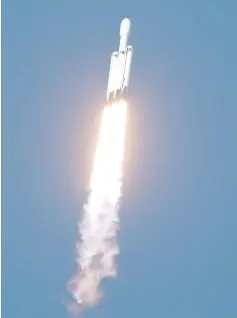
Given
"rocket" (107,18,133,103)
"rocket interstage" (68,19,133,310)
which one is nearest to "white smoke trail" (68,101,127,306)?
"rocket interstage" (68,19,133,310)

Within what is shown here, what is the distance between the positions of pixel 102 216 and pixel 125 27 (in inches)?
301

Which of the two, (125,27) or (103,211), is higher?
(125,27)

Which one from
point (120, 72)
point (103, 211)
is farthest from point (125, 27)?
point (103, 211)

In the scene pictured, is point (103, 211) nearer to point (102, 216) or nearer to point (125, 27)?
point (102, 216)

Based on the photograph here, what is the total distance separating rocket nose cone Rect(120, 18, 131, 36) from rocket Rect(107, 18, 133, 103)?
473 mm

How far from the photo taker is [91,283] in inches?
1993

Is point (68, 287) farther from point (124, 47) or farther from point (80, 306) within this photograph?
point (124, 47)

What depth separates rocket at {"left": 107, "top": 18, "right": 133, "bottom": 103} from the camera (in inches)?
1923

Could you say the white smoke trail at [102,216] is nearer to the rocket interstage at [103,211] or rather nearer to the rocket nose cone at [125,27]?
the rocket interstage at [103,211]

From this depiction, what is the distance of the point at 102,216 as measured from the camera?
168ft

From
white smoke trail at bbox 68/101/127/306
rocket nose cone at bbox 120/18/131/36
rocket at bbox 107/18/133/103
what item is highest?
rocket nose cone at bbox 120/18/131/36

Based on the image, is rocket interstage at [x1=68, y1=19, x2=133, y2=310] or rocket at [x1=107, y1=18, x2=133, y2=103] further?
rocket interstage at [x1=68, y1=19, x2=133, y2=310]

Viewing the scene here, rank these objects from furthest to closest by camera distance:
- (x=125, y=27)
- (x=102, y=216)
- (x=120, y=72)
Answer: (x=102, y=216), (x=125, y=27), (x=120, y=72)

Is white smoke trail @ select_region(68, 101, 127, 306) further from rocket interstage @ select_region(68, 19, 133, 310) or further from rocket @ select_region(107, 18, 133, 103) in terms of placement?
rocket @ select_region(107, 18, 133, 103)
